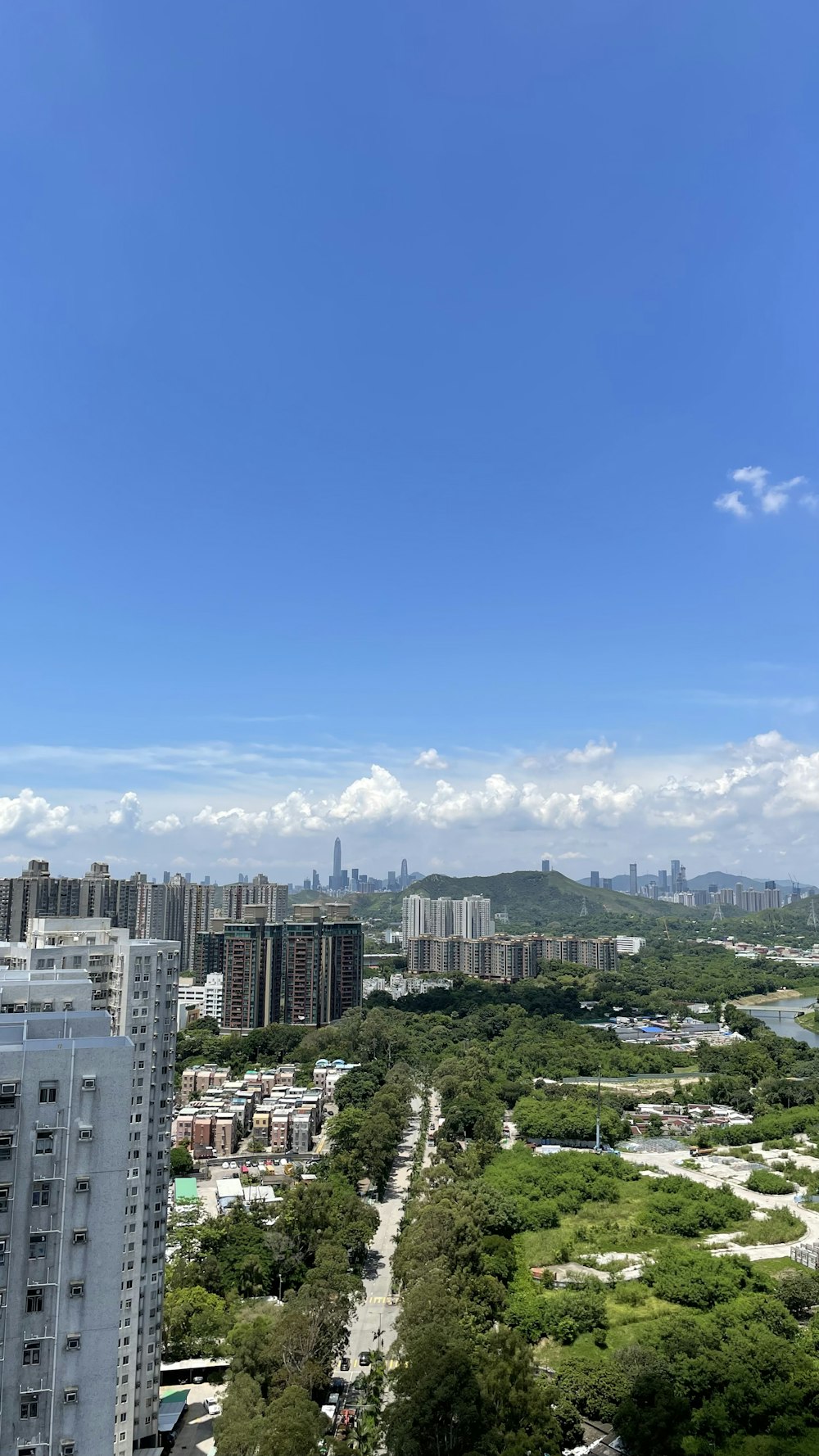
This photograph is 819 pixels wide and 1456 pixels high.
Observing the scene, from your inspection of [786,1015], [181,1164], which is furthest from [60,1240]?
[786,1015]

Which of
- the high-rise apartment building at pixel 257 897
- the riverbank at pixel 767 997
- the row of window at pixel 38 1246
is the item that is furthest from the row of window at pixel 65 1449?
the riverbank at pixel 767 997

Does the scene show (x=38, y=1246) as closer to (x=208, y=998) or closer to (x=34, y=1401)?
(x=34, y=1401)

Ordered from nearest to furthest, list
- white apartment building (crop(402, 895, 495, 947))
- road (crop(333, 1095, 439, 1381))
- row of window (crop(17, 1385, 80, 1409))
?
row of window (crop(17, 1385, 80, 1409)), road (crop(333, 1095, 439, 1381)), white apartment building (crop(402, 895, 495, 947))

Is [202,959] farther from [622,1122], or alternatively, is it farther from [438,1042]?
[622,1122]

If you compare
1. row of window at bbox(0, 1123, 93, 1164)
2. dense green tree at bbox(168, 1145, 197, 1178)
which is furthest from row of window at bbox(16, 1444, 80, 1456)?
dense green tree at bbox(168, 1145, 197, 1178)

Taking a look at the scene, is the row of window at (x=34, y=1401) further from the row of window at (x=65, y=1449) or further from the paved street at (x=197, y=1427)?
the paved street at (x=197, y=1427)

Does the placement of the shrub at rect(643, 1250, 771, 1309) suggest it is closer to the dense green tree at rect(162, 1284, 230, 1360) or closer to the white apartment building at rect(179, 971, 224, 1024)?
the dense green tree at rect(162, 1284, 230, 1360)
